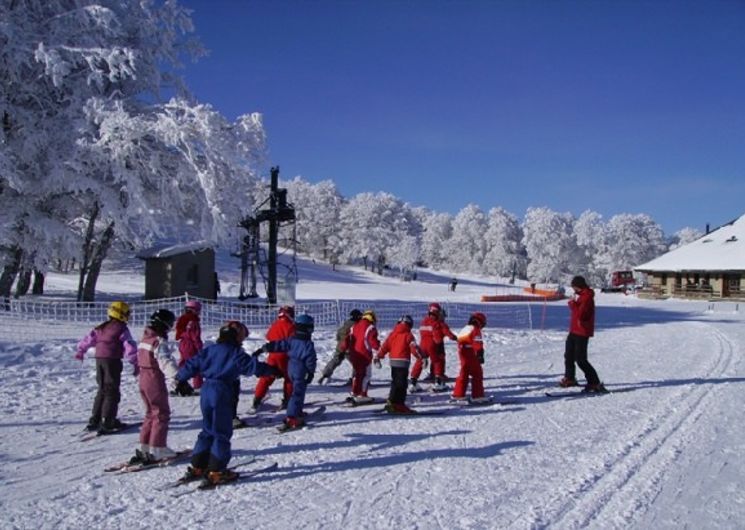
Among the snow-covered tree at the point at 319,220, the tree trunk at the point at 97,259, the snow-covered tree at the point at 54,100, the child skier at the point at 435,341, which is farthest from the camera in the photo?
the snow-covered tree at the point at 319,220

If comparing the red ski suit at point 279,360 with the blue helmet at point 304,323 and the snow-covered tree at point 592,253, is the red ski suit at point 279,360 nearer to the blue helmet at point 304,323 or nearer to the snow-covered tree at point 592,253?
the blue helmet at point 304,323

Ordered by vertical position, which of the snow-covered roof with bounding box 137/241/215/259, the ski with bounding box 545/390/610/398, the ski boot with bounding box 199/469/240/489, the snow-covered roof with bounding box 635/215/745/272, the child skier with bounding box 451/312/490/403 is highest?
the snow-covered roof with bounding box 635/215/745/272

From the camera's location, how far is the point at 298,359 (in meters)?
7.12

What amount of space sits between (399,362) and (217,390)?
3.50 m

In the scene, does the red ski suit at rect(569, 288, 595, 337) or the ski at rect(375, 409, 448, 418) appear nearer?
the ski at rect(375, 409, 448, 418)

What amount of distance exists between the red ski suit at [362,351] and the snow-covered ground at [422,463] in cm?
52

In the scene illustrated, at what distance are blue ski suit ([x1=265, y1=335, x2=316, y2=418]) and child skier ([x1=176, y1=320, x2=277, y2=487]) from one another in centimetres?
153

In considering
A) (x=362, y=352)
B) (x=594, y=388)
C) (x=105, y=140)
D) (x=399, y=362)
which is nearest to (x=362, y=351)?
(x=362, y=352)

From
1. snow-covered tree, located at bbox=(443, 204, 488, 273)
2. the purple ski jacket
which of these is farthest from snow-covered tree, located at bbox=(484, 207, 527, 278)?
the purple ski jacket

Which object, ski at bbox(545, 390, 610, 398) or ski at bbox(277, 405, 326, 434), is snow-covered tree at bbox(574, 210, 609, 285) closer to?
ski at bbox(545, 390, 610, 398)

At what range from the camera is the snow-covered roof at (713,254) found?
47.7m

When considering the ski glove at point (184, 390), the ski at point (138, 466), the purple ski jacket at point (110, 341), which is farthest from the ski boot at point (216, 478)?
the ski glove at point (184, 390)

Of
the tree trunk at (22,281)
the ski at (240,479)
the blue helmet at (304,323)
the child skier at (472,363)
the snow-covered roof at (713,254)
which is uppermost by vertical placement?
the snow-covered roof at (713,254)

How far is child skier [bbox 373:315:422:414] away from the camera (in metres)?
8.21
